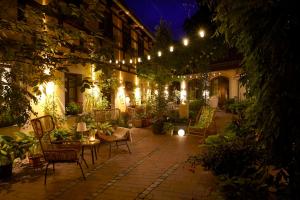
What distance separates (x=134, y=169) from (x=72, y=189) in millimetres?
1471

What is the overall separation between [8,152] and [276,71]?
5182 mm

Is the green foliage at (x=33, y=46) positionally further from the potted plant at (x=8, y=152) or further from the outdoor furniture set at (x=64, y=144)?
the potted plant at (x=8, y=152)

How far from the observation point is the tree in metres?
1.67

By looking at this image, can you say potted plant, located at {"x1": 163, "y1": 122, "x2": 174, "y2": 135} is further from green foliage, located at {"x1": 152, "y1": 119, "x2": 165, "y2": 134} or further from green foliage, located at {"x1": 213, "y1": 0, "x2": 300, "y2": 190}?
green foliage, located at {"x1": 213, "y1": 0, "x2": 300, "y2": 190}

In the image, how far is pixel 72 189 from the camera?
473 cm

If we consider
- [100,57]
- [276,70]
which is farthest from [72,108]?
[276,70]

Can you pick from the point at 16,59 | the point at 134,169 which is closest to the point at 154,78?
the point at 134,169

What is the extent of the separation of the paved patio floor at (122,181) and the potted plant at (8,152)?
9.2 inches

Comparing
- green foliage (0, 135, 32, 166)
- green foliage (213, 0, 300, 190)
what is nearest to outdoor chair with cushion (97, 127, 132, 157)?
green foliage (0, 135, 32, 166)

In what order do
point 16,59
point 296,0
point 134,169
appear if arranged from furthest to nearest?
point 134,169
point 16,59
point 296,0

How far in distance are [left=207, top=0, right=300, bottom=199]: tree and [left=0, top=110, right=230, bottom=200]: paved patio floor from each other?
1.78 metres

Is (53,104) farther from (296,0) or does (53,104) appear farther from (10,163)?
(296,0)

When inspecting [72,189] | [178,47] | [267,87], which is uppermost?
[178,47]

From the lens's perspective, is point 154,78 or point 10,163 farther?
point 154,78
